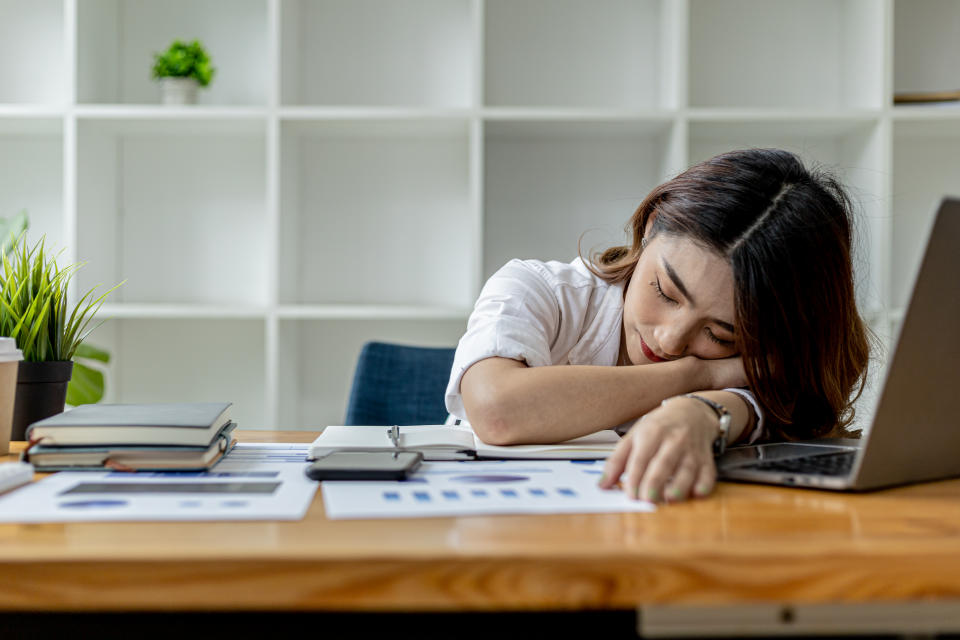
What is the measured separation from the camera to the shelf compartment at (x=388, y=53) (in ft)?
8.09

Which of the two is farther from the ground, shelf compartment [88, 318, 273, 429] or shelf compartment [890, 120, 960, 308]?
shelf compartment [890, 120, 960, 308]

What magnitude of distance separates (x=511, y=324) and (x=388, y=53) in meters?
1.65

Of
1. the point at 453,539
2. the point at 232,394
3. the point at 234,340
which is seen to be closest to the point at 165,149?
the point at 234,340

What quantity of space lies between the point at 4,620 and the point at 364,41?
221 cm

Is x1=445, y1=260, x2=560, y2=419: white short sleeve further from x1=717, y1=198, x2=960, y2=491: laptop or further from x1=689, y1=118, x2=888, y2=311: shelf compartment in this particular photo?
x1=689, y1=118, x2=888, y2=311: shelf compartment

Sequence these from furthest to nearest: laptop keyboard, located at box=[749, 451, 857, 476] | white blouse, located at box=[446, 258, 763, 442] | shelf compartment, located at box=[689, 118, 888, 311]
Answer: shelf compartment, located at box=[689, 118, 888, 311] < white blouse, located at box=[446, 258, 763, 442] < laptop keyboard, located at box=[749, 451, 857, 476]

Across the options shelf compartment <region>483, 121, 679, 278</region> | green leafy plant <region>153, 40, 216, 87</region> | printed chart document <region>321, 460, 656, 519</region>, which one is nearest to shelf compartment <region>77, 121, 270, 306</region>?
green leafy plant <region>153, 40, 216, 87</region>

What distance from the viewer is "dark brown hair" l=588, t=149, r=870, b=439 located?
106 cm

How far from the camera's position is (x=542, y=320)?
4.04ft

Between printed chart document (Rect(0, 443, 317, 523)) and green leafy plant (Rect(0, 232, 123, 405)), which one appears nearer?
printed chart document (Rect(0, 443, 317, 523))

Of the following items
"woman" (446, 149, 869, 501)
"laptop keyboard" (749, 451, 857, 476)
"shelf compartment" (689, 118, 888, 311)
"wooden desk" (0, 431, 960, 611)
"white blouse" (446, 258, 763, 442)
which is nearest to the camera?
"wooden desk" (0, 431, 960, 611)

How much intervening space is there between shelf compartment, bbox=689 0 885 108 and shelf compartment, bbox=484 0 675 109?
0.16m

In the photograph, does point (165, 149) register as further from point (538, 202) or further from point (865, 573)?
point (865, 573)

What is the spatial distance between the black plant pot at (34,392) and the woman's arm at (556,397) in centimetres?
55
